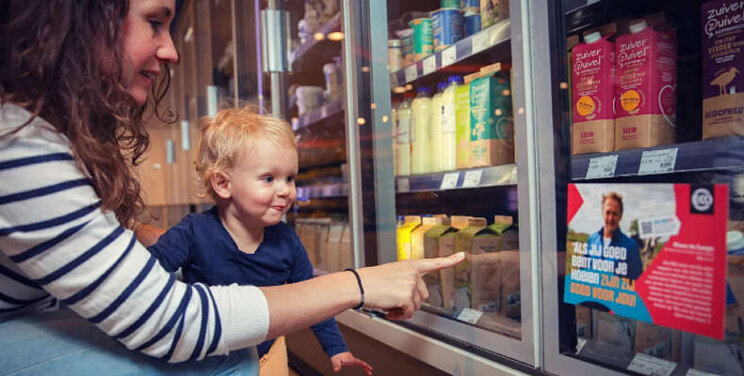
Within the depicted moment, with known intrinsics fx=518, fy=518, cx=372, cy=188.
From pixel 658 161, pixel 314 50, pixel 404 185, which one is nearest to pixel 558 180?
pixel 658 161

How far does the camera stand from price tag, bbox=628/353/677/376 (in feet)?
3.20

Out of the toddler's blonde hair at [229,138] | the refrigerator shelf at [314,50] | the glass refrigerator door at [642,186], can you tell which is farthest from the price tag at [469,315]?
the refrigerator shelf at [314,50]

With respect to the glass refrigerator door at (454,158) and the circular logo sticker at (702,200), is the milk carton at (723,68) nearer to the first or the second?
the circular logo sticker at (702,200)

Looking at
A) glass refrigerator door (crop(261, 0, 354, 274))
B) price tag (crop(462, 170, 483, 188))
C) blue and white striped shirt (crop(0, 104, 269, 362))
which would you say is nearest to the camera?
blue and white striped shirt (crop(0, 104, 269, 362))

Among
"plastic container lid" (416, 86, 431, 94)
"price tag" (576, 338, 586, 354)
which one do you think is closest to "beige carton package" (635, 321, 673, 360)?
"price tag" (576, 338, 586, 354)

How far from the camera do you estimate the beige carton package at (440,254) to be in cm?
162

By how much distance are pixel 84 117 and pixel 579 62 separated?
1.04 metres

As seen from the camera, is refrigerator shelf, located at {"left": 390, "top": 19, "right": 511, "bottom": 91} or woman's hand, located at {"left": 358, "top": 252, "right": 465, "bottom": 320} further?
refrigerator shelf, located at {"left": 390, "top": 19, "right": 511, "bottom": 91}

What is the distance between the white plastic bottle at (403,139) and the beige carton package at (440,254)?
304 millimetres

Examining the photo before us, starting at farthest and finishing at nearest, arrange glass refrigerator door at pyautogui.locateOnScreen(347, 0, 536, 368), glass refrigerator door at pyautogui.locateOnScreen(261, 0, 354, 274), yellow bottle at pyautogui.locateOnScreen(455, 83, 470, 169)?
glass refrigerator door at pyautogui.locateOnScreen(261, 0, 354, 274) < yellow bottle at pyautogui.locateOnScreen(455, 83, 470, 169) < glass refrigerator door at pyautogui.locateOnScreen(347, 0, 536, 368)

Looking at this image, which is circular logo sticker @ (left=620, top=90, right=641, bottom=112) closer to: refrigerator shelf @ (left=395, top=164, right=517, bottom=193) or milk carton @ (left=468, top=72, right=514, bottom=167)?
refrigerator shelf @ (left=395, top=164, right=517, bottom=193)

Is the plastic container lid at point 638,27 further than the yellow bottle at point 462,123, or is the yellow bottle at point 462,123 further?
the yellow bottle at point 462,123

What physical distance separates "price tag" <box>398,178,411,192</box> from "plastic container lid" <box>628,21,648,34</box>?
2.66ft

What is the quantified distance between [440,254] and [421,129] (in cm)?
46
